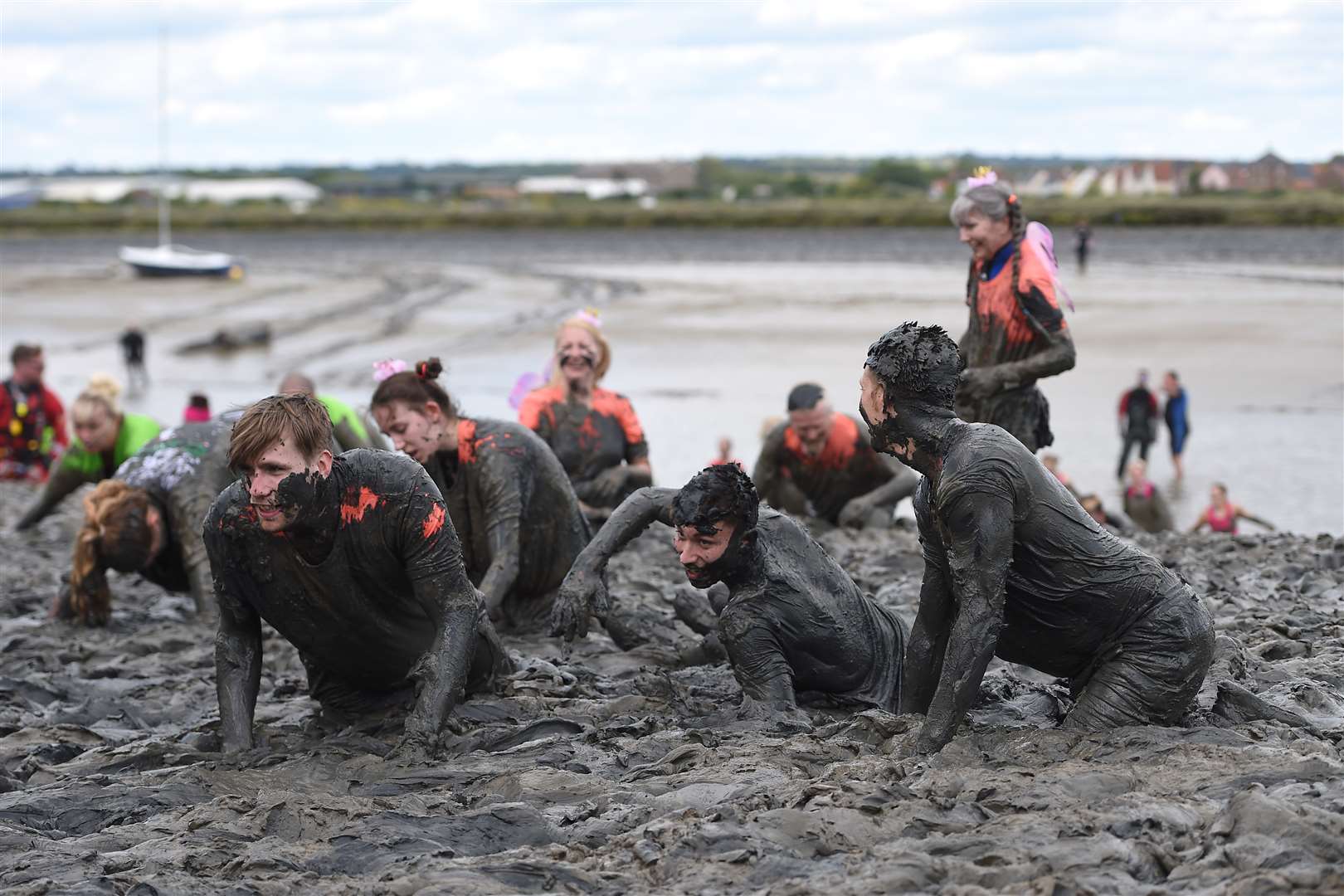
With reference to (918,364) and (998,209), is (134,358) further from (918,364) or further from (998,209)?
(918,364)

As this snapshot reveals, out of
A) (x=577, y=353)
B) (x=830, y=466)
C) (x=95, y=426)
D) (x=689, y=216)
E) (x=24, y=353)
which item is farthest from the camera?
(x=689, y=216)

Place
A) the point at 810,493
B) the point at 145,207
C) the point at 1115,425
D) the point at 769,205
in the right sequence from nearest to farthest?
the point at 810,493 → the point at 1115,425 → the point at 769,205 → the point at 145,207

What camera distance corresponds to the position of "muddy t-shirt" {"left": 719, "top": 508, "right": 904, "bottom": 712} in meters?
6.19

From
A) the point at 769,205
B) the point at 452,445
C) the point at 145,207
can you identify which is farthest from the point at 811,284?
the point at 145,207

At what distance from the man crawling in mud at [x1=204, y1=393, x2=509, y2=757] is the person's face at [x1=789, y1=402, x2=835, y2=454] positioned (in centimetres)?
412

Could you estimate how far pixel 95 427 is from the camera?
10195 millimetres

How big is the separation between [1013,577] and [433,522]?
1965mm

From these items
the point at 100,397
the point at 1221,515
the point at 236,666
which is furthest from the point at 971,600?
the point at 1221,515

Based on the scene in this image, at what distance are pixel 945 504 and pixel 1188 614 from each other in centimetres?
95

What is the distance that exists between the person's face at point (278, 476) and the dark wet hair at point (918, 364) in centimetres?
184

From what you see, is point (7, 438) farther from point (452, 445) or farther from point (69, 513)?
Answer: point (452, 445)

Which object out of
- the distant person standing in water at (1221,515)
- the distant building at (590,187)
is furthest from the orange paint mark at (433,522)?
the distant building at (590,187)

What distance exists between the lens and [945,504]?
5270 mm

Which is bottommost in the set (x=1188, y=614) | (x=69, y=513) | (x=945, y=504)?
(x=69, y=513)
